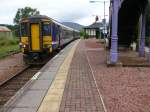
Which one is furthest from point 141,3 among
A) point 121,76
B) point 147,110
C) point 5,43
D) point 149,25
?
point 5,43

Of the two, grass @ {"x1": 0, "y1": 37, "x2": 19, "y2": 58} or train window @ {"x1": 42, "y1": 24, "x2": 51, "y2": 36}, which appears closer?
train window @ {"x1": 42, "y1": 24, "x2": 51, "y2": 36}

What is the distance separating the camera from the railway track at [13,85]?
42.6 feet

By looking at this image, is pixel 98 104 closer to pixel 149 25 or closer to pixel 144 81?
pixel 144 81

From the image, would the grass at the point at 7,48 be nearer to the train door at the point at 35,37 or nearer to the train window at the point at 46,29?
the train door at the point at 35,37

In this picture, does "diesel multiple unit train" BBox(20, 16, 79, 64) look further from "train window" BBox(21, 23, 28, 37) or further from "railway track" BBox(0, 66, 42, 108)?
"railway track" BBox(0, 66, 42, 108)

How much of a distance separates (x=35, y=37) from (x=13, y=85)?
28.5 ft

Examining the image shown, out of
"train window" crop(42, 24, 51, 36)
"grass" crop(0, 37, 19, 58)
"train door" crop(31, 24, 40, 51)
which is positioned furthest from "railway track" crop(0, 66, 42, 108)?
"grass" crop(0, 37, 19, 58)

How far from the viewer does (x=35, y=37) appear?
2409cm

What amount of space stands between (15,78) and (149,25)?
3452 centimetres

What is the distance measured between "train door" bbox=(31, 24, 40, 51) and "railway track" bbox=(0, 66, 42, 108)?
313cm

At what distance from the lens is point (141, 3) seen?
2380cm

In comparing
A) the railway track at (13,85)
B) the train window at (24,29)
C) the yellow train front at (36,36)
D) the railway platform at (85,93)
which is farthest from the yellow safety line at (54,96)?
the train window at (24,29)

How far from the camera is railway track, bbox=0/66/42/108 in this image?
511 inches

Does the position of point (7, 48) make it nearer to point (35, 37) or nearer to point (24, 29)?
point (24, 29)
